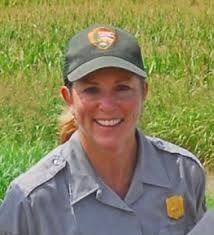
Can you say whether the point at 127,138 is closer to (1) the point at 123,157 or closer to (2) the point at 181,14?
(1) the point at 123,157

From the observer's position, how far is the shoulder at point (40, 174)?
9.22 feet

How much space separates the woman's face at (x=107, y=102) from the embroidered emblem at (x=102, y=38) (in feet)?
0.29

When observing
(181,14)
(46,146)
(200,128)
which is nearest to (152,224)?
(46,146)

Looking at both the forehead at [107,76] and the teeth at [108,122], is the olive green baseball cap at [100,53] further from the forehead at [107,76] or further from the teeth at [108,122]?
the teeth at [108,122]

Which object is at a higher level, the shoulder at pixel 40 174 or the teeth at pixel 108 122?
the teeth at pixel 108 122

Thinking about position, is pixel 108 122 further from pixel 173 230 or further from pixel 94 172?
pixel 173 230

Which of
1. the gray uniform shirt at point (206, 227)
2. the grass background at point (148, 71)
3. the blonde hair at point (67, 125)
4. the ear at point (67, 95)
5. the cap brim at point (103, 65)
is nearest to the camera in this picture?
the gray uniform shirt at point (206, 227)

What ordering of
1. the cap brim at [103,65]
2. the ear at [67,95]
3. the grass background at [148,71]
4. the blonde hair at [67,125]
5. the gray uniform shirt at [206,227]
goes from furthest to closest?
the grass background at [148,71] < the blonde hair at [67,125] < the ear at [67,95] < the cap brim at [103,65] < the gray uniform shirt at [206,227]

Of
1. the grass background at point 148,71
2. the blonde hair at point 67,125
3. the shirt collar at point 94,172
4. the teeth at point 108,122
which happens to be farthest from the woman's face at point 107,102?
the grass background at point 148,71

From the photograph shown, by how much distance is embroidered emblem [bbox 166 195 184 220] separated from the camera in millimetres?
2895

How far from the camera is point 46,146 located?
6520mm

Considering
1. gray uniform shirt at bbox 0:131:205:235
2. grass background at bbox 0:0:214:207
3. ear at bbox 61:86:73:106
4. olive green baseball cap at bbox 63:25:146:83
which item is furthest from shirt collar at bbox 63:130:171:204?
grass background at bbox 0:0:214:207

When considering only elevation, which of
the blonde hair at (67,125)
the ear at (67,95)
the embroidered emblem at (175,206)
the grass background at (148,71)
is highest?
the ear at (67,95)

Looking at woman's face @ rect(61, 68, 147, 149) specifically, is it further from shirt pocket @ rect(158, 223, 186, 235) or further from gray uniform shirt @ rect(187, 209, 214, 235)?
gray uniform shirt @ rect(187, 209, 214, 235)
